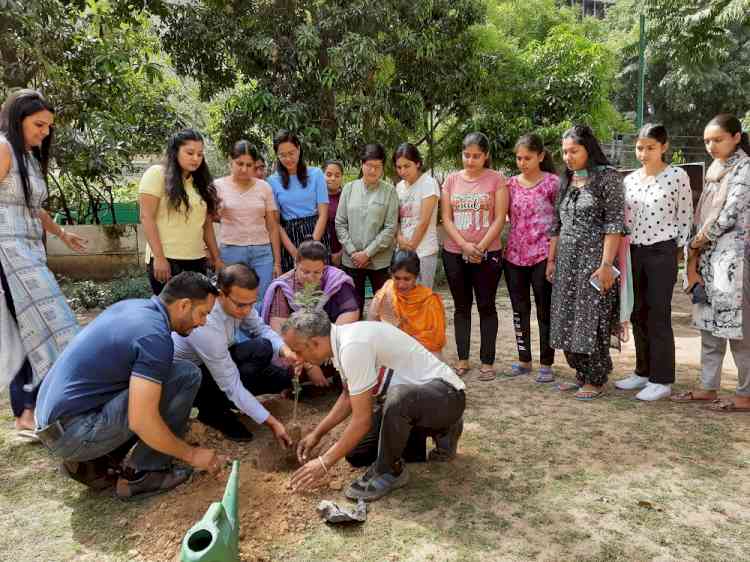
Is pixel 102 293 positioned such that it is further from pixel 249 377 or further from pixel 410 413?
pixel 410 413

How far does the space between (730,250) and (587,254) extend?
77 cm

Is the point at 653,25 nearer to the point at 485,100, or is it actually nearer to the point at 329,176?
the point at 485,100

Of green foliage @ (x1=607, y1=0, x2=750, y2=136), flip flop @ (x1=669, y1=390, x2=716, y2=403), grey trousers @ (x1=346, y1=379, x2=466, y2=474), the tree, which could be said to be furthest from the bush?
green foliage @ (x1=607, y1=0, x2=750, y2=136)

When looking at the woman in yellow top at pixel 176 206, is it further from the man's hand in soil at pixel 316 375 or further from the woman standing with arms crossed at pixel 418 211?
the woman standing with arms crossed at pixel 418 211

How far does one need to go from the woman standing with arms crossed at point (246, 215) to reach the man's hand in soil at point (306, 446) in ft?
4.94

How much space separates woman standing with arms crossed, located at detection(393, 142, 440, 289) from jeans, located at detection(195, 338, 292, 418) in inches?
50.8

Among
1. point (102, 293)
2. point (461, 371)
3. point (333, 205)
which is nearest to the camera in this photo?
point (461, 371)

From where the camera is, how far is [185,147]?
11.5 ft

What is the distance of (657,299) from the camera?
3586mm

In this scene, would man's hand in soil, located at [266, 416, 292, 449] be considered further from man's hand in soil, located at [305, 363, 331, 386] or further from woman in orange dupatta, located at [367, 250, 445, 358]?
woman in orange dupatta, located at [367, 250, 445, 358]

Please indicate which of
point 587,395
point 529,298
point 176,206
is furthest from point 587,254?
point 176,206

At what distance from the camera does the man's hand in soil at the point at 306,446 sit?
2.71 meters

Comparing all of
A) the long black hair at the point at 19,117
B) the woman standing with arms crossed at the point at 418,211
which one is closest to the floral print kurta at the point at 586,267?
the woman standing with arms crossed at the point at 418,211

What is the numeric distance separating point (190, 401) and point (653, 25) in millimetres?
14174
